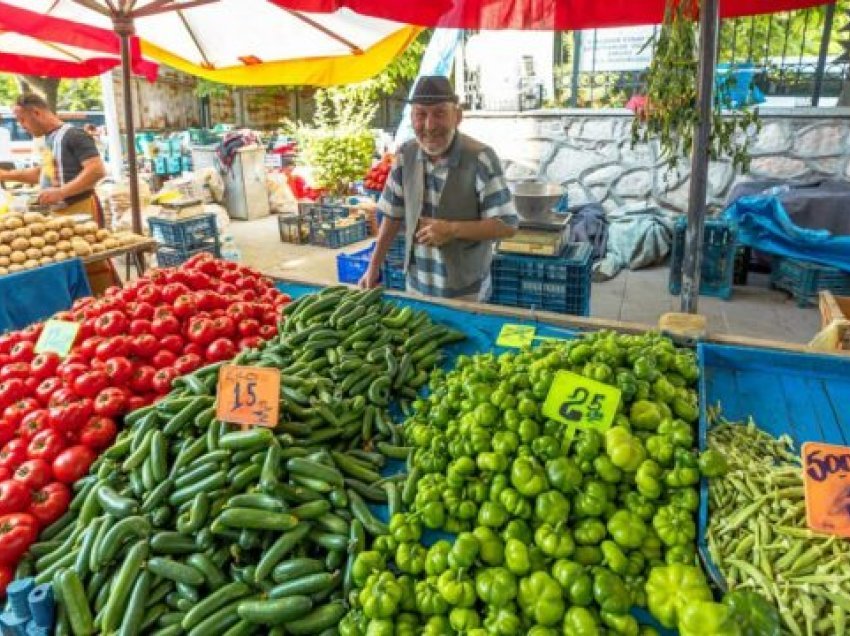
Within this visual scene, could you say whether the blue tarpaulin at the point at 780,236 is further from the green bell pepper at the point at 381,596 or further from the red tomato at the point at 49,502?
the red tomato at the point at 49,502

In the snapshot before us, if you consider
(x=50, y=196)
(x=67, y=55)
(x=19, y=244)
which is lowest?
(x=19, y=244)

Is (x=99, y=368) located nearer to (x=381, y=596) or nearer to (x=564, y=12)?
(x=381, y=596)

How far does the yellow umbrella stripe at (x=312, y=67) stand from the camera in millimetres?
6273

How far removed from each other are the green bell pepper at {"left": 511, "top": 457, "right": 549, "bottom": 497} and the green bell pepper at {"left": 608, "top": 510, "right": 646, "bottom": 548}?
Result: 188 millimetres

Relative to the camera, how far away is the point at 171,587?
65.0 inches

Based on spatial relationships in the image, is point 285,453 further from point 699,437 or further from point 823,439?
point 823,439

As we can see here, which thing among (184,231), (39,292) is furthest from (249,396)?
(184,231)

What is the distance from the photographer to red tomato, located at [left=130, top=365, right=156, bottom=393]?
243 cm

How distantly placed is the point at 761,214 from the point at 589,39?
4252 mm

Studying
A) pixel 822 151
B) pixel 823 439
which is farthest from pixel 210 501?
pixel 822 151

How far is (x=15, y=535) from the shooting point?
1.83m

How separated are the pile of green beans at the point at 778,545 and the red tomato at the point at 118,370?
208 cm

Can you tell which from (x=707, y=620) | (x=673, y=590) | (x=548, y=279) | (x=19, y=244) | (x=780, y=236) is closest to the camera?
(x=707, y=620)

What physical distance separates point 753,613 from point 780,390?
3.96 ft
